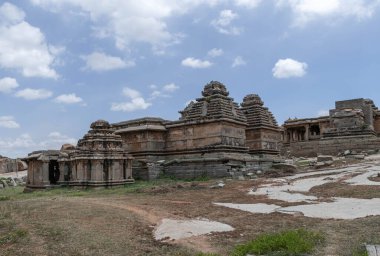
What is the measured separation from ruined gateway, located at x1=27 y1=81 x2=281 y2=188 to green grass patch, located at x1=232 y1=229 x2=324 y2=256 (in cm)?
1327

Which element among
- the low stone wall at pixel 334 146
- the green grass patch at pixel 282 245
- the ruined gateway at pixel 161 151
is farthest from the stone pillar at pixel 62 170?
the low stone wall at pixel 334 146

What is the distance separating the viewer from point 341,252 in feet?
20.1

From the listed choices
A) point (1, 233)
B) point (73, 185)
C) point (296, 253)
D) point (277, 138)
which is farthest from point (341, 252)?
point (277, 138)

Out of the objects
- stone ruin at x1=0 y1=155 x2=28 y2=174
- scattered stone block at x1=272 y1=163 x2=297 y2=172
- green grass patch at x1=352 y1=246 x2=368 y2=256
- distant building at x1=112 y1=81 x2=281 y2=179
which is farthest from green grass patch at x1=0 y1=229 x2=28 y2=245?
stone ruin at x1=0 y1=155 x2=28 y2=174

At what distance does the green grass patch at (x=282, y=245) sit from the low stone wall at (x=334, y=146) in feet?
84.5

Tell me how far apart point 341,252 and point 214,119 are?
50.5ft

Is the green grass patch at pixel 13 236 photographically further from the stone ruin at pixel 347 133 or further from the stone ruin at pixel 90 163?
the stone ruin at pixel 347 133

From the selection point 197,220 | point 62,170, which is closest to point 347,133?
point 62,170

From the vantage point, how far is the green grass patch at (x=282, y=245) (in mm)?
6215

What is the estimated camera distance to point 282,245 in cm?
645

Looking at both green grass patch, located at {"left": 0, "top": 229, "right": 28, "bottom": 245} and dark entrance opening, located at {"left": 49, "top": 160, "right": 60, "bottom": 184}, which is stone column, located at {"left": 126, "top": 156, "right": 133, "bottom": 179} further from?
green grass patch, located at {"left": 0, "top": 229, "right": 28, "bottom": 245}

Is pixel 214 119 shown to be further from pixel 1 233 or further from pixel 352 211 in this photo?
pixel 1 233

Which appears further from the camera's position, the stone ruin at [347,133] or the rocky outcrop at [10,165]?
the rocky outcrop at [10,165]

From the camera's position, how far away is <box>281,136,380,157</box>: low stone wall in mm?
30328
